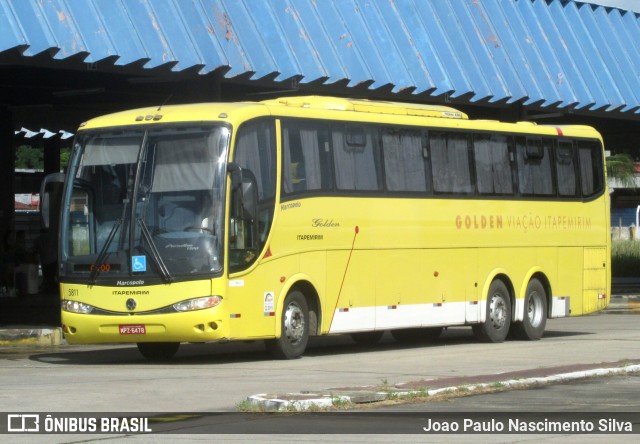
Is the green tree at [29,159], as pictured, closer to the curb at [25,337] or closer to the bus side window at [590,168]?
the bus side window at [590,168]

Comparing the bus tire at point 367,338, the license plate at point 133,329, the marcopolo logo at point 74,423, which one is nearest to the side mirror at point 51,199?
the license plate at point 133,329

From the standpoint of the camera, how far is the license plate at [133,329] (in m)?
18.1

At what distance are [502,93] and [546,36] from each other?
10.3 ft

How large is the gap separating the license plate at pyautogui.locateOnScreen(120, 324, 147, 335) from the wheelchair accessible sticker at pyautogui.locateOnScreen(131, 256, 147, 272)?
2.36 feet

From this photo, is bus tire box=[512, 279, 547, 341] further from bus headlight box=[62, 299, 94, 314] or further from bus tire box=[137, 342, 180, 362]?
bus headlight box=[62, 299, 94, 314]

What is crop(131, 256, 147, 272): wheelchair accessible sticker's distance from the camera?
1819cm

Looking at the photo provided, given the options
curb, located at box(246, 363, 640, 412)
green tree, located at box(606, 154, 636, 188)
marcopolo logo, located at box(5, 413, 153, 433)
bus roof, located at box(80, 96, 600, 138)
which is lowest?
marcopolo logo, located at box(5, 413, 153, 433)

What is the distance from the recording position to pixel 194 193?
18.2 meters

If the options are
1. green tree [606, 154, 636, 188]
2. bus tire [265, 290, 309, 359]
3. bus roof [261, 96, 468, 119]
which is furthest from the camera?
green tree [606, 154, 636, 188]

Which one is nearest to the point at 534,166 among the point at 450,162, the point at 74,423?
the point at 450,162

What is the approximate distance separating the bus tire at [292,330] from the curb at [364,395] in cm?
477

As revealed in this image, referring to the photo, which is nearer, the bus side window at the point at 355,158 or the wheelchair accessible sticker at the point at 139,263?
the wheelchair accessible sticker at the point at 139,263

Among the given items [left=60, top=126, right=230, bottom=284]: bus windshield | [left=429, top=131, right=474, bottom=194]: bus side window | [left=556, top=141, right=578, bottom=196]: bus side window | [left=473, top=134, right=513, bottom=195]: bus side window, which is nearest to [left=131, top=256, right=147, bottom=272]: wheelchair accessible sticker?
[left=60, top=126, right=230, bottom=284]: bus windshield
